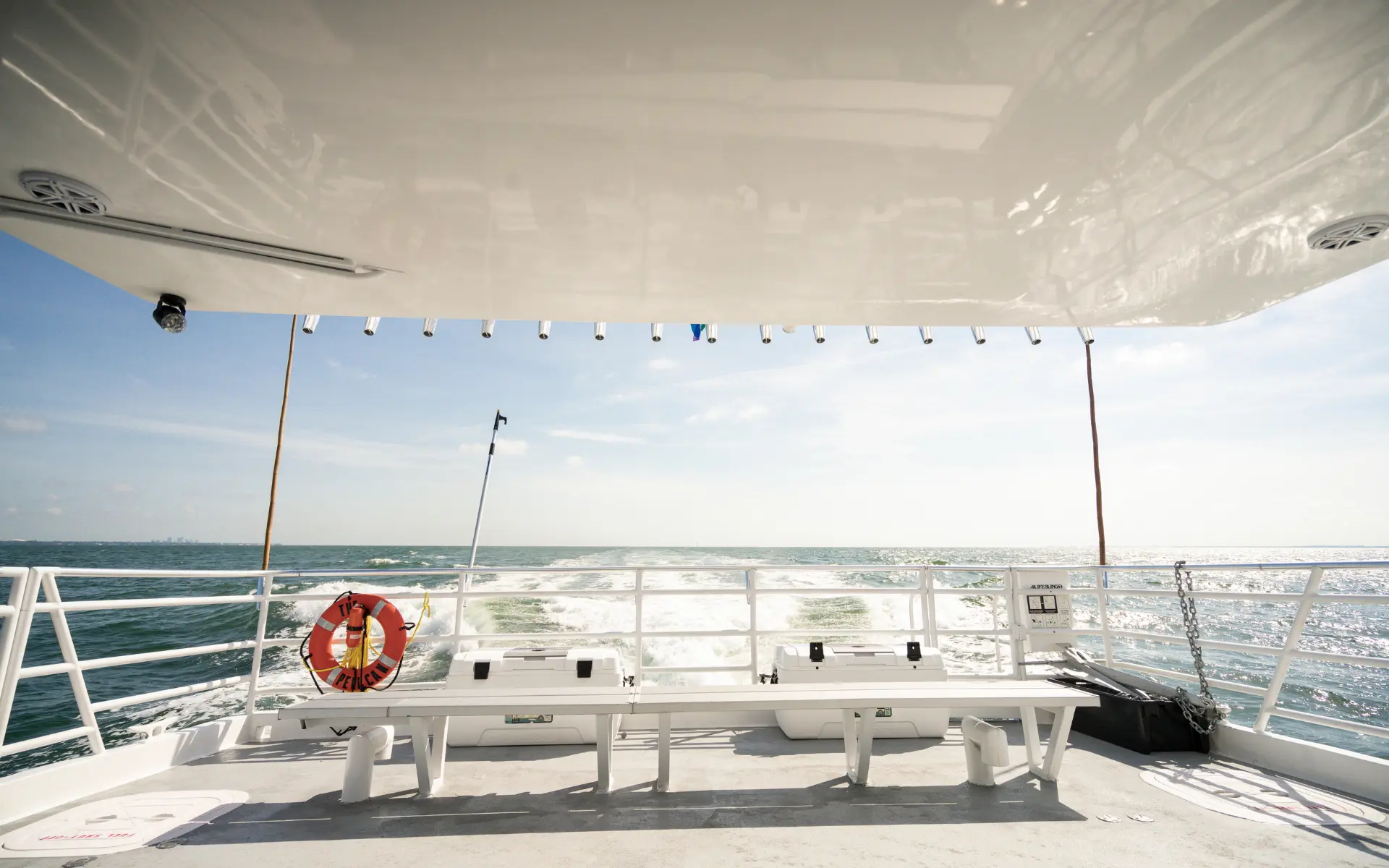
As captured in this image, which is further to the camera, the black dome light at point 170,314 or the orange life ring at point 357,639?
the orange life ring at point 357,639

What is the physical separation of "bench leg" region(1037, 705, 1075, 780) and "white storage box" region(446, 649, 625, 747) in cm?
209

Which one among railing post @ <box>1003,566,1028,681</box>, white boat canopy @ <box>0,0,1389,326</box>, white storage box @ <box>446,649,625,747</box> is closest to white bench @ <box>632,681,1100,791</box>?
white storage box @ <box>446,649,625,747</box>

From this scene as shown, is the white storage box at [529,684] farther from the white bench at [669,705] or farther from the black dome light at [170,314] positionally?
the black dome light at [170,314]

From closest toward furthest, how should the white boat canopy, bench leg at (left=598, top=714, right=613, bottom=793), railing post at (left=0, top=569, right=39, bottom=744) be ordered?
the white boat canopy → railing post at (left=0, top=569, right=39, bottom=744) → bench leg at (left=598, top=714, right=613, bottom=793)

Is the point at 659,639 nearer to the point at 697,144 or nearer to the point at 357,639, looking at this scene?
the point at 357,639

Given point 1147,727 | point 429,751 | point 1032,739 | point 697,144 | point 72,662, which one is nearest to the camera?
point 697,144

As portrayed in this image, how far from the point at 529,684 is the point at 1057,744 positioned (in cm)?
259

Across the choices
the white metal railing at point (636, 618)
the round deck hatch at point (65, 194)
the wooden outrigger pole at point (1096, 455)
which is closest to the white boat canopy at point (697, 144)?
the round deck hatch at point (65, 194)

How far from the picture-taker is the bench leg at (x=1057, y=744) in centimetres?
283

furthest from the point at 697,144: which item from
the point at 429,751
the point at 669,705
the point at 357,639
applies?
the point at 357,639

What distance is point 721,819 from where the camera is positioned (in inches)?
97.4

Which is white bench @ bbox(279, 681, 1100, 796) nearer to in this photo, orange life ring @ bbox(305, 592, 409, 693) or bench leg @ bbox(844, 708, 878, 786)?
bench leg @ bbox(844, 708, 878, 786)

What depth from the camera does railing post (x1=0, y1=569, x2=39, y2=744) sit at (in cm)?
244

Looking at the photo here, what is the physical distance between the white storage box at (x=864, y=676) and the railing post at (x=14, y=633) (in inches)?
133
